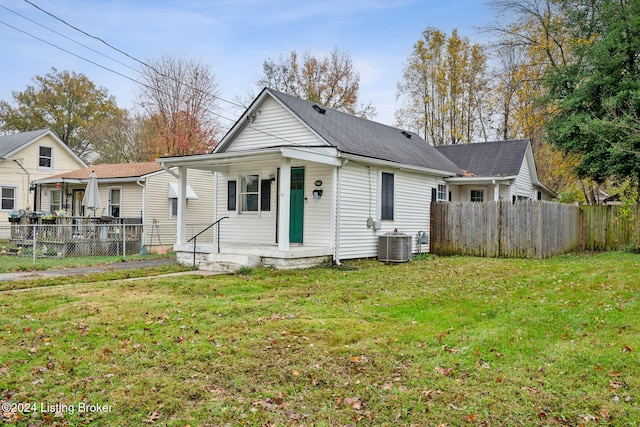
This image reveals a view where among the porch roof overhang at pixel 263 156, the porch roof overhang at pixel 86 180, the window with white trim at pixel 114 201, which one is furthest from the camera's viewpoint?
the window with white trim at pixel 114 201

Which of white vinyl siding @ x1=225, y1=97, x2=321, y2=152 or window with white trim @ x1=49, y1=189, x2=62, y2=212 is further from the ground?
white vinyl siding @ x1=225, y1=97, x2=321, y2=152

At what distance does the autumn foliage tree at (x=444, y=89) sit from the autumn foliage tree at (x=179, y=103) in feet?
44.4

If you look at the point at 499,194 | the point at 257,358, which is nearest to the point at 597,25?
the point at 499,194

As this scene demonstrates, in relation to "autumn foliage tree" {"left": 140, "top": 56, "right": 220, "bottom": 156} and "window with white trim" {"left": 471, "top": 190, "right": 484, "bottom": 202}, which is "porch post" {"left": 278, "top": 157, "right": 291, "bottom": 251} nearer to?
"window with white trim" {"left": 471, "top": 190, "right": 484, "bottom": 202}

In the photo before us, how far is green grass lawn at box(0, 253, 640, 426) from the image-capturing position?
356 cm

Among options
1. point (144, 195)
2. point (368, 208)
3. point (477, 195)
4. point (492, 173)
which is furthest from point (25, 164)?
point (492, 173)

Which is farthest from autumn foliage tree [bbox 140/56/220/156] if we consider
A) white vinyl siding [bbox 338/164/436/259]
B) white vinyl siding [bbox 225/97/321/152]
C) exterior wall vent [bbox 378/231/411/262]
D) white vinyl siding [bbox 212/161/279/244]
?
exterior wall vent [bbox 378/231/411/262]

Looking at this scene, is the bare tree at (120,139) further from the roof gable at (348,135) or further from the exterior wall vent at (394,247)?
the exterior wall vent at (394,247)

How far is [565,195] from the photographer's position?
2700 centimetres

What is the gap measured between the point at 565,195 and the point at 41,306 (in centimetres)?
2749

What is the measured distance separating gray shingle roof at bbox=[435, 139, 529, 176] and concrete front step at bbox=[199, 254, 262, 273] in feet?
39.1

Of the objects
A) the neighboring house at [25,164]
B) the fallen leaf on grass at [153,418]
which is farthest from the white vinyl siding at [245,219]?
the neighboring house at [25,164]

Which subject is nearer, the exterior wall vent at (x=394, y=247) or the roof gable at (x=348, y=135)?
the roof gable at (x=348, y=135)

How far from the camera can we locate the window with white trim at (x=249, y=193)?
13812mm
